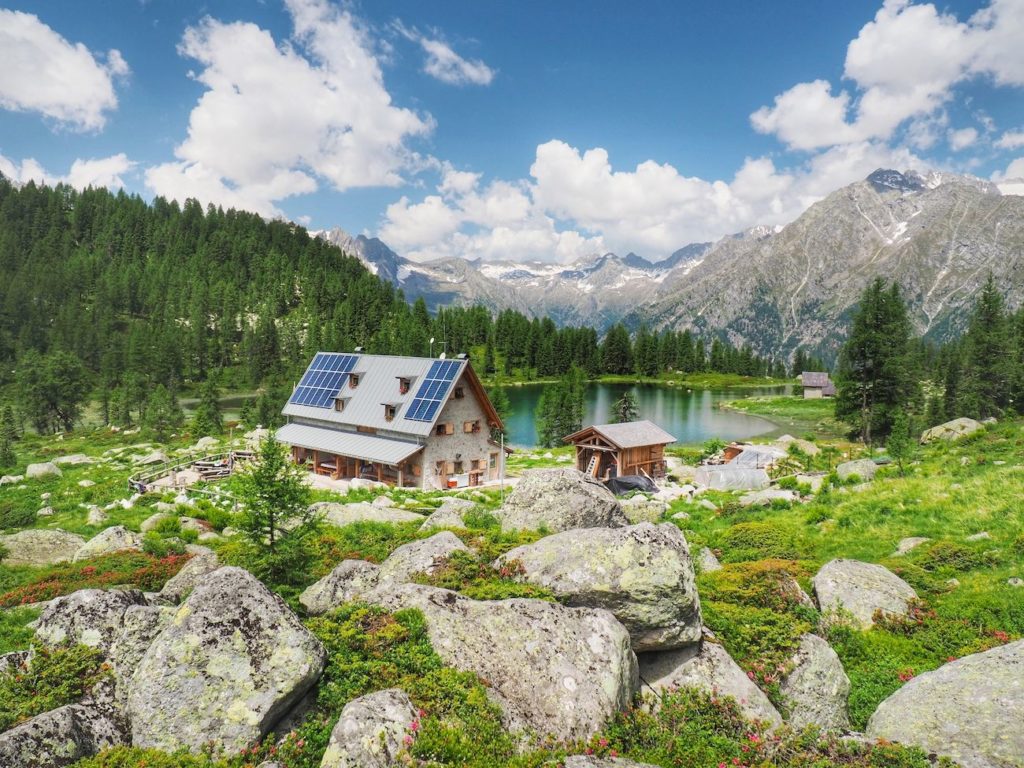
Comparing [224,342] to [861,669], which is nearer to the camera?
[861,669]

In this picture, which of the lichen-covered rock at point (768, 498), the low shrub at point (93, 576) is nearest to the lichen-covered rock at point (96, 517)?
the low shrub at point (93, 576)

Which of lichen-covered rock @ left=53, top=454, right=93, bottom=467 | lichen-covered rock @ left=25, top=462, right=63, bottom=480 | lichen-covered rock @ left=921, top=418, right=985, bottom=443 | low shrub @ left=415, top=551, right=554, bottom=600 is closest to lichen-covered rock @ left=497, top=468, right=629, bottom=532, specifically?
low shrub @ left=415, top=551, right=554, bottom=600

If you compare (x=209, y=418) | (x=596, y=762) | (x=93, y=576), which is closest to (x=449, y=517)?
(x=93, y=576)

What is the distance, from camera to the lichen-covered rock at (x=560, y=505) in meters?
17.4

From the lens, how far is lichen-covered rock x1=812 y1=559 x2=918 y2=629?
13406 millimetres

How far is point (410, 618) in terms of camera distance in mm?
9930

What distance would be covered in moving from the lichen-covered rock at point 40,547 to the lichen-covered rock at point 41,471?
22.2 m

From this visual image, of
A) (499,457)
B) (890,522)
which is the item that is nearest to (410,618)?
(890,522)

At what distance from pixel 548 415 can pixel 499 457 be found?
34.5 meters

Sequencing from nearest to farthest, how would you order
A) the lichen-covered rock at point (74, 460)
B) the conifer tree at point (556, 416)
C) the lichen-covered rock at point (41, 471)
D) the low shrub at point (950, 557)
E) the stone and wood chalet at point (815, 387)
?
the low shrub at point (950, 557)
the lichen-covered rock at point (41, 471)
the lichen-covered rock at point (74, 460)
the conifer tree at point (556, 416)
the stone and wood chalet at point (815, 387)

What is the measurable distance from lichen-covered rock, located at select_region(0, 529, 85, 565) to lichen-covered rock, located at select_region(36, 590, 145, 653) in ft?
42.7

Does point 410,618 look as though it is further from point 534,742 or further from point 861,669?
point 861,669

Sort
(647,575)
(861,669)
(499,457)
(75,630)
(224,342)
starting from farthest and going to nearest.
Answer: (224,342) → (499,457) → (861,669) → (647,575) → (75,630)

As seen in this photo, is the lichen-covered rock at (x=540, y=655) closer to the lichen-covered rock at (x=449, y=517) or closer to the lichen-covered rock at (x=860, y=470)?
the lichen-covered rock at (x=449, y=517)
